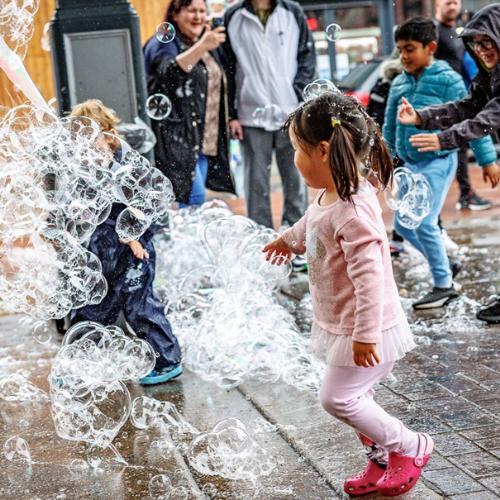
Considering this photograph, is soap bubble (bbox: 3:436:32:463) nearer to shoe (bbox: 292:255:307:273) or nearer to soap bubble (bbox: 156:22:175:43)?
soap bubble (bbox: 156:22:175:43)

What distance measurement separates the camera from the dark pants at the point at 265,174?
7.55 m

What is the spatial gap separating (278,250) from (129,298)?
140 cm

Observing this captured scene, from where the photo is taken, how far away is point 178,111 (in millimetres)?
7156

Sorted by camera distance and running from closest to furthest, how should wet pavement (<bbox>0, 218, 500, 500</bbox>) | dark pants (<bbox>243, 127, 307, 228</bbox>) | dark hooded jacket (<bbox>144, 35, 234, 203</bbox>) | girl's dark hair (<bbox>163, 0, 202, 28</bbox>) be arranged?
wet pavement (<bbox>0, 218, 500, 500</bbox>) → girl's dark hair (<bbox>163, 0, 202, 28</bbox>) → dark hooded jacket (<bbox>144, 35, 234, 203</bbox>) → dark pants (<bbox>243, 127, 307, 228</bbox>)

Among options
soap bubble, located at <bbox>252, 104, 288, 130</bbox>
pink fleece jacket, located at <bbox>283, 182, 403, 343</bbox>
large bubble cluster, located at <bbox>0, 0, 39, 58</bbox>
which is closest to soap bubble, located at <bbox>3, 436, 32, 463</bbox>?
pink fleece jacket, located at <bbox>283, 182, 403, 343</bbox>

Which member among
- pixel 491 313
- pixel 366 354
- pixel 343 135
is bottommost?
pixel 491 313

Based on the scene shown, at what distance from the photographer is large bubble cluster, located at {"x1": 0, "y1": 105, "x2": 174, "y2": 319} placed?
452cm

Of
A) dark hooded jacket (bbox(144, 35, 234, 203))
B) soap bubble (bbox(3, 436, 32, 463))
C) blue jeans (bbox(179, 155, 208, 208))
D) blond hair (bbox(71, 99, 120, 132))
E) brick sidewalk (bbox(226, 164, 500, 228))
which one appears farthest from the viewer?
brick sidewalk (bbox(226, 164, 500, 228))

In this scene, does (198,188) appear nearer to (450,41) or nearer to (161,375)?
(161,375)

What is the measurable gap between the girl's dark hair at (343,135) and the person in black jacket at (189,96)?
11.7 feet

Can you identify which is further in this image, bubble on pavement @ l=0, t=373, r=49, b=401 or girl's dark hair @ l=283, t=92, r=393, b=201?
bubble on pavement @ l=0, t=373, r=49, b=401

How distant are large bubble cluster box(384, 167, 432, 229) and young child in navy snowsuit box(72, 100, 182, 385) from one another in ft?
5.70

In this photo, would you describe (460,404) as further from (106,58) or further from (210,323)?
(106,58)

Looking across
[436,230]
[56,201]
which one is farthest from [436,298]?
[56,201]
